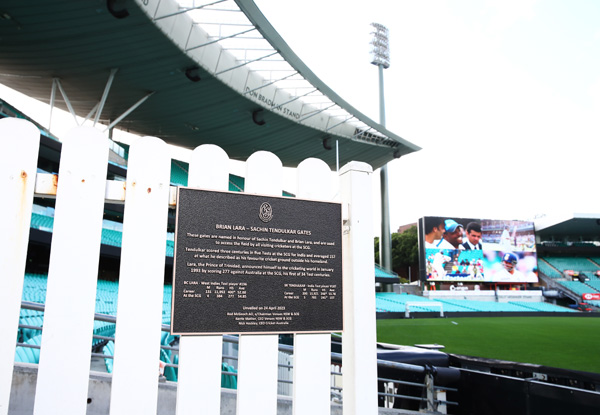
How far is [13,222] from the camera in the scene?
2.62 m

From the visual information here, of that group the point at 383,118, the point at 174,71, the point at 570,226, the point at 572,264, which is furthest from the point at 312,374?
the point at 572,264

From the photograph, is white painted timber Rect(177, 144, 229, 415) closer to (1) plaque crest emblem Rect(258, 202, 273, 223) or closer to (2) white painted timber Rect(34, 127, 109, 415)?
(2) white painted timber Rect(34, 127, 109, 415)

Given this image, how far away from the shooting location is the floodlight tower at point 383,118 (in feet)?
157

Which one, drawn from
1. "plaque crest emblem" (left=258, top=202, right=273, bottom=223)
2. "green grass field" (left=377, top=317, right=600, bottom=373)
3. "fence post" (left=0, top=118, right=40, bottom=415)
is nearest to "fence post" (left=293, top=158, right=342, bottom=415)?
"plaque crest emblem" (left=258, top=202, right=273, bottom=223)

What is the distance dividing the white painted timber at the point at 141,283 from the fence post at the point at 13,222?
55 cm

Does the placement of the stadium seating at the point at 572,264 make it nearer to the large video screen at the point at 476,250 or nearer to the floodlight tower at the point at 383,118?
the large video screen at the point at 476,250

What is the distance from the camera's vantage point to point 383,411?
4.53m

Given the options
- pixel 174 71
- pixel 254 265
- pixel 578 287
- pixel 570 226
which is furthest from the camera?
Result: pixel 570 226

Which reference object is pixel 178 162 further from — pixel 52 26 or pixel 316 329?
pixel 316 329

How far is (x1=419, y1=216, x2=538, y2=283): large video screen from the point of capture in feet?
145

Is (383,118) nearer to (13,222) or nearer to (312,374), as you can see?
(312,374)

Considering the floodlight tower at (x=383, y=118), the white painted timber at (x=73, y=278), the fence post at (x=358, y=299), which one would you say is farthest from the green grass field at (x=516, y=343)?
the floodlight tower at (x=383, y=118)

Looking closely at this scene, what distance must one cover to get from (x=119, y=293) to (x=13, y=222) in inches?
29.1

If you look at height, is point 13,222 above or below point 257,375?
above
